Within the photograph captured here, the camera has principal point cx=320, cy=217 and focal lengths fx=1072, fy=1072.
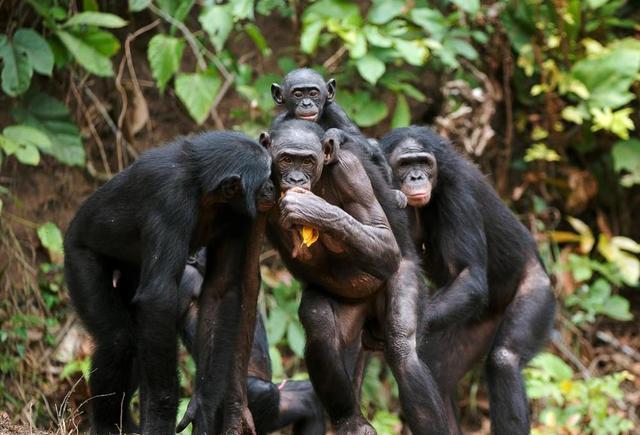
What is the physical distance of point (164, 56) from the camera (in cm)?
926

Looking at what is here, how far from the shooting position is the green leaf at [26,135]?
8.59m

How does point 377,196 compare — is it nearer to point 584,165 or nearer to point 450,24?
point 450,24

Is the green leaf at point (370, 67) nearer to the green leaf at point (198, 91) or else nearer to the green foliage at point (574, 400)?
the green leaf at point (198, 91)

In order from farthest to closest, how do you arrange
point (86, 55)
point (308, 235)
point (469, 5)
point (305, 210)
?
point (469, 5)
point (86, 55)
point (308, 235)
point (305, 210)

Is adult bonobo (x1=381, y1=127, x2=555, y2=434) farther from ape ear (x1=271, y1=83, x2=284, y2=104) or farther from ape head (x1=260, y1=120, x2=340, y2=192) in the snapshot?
ape head (x1=260, y1=120, x2=340, y2=192)

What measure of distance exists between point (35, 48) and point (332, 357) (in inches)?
165

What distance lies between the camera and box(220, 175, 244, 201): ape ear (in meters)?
6.35

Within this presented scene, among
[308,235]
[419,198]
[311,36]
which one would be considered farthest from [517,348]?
[311,36]

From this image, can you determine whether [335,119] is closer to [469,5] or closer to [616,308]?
[469,5]

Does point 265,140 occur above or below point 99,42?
above

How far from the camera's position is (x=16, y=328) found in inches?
356

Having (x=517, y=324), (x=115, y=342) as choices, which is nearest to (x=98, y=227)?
(x=115, y=342)

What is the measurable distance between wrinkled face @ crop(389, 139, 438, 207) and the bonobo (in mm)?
1558

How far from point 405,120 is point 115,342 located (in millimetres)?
4250
